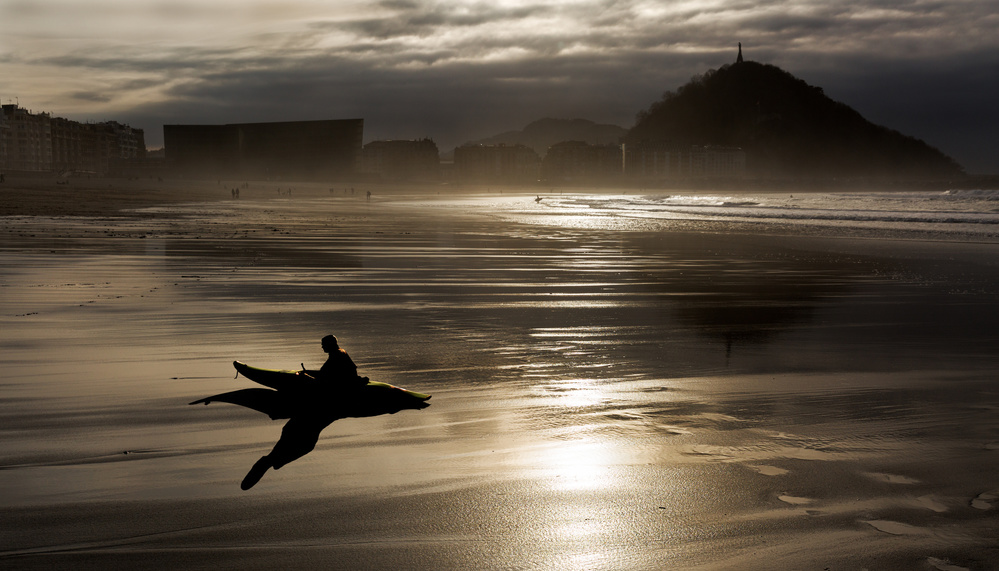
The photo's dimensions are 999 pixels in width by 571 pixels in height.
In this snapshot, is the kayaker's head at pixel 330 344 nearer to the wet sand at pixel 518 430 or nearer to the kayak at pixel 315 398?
the kayak at pixel 315 398

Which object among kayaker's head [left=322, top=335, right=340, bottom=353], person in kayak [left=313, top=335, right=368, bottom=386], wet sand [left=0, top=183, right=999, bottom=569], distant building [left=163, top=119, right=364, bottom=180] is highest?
distant building [left=163, top=119, right=364, bottom=180]

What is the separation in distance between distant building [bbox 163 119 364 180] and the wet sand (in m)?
171

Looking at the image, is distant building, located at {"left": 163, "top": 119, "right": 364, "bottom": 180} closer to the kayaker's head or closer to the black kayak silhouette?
the black kayak silhouette

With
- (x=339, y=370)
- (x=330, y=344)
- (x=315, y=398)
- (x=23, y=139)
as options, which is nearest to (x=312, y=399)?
(x=315, y=398)

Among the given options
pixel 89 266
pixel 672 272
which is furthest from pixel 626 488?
pixel 89 266

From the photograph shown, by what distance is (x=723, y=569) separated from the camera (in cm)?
317

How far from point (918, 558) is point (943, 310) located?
770 cm

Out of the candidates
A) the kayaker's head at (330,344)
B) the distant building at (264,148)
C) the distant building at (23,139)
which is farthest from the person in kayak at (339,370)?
the distant building at (23,139)

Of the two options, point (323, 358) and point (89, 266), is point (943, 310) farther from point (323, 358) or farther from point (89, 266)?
point (89, 266)

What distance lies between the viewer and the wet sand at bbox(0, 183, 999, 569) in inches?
132

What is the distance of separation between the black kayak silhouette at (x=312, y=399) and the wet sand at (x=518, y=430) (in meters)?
0.14

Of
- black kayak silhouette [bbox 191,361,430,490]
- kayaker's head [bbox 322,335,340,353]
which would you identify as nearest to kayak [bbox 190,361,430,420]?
black kayak silhouette [bbox 191,361,430,490]

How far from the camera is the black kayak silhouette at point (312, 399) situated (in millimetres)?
5102

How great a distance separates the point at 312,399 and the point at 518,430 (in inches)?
56.1
